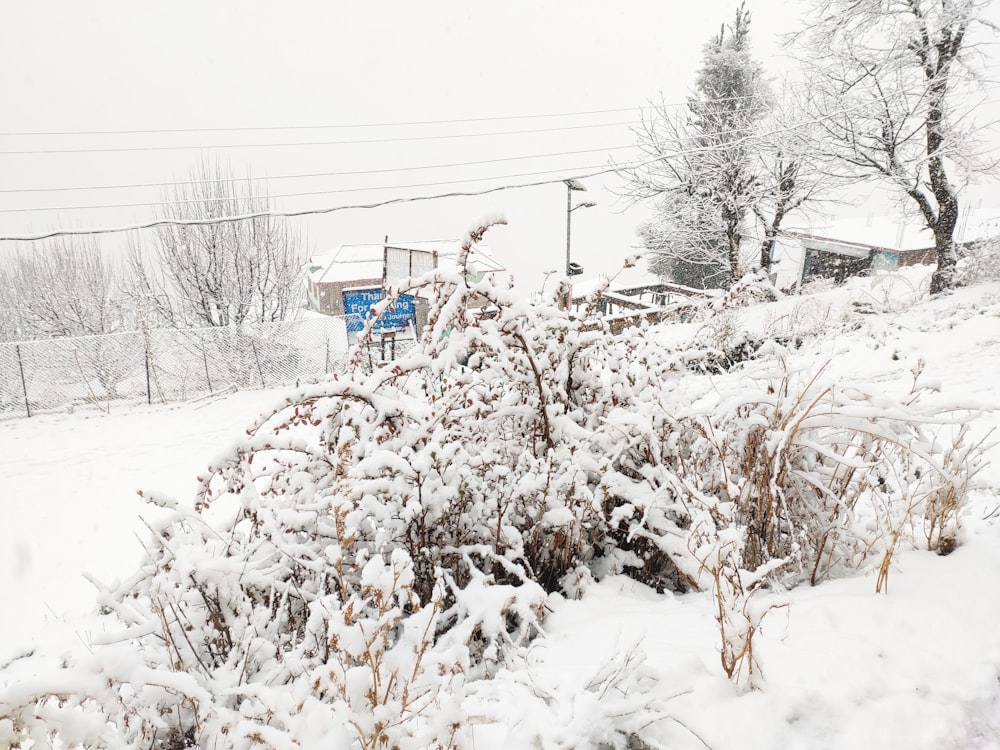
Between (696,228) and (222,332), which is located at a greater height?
(696,228)

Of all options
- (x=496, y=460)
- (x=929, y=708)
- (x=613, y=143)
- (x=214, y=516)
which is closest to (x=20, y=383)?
(x=214, y=516)

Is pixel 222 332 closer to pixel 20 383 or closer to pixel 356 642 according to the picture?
pixel 20 383

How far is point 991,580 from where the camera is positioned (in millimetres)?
1826

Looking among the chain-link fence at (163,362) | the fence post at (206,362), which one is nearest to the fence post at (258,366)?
the chain-link fence at (163,362)

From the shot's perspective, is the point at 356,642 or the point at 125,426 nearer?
the point at 356,642

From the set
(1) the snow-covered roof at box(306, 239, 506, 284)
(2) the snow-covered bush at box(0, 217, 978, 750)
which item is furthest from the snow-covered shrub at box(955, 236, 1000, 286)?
(1) the snow-covered roof at box(306, 239, 506, 284)

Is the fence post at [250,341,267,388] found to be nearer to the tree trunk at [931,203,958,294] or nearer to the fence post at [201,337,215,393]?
the fence post at [201,337,215,393]

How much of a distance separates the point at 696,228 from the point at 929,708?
1693 centimetres

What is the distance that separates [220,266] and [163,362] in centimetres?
321

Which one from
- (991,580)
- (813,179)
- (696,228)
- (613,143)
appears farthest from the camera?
(613,143)

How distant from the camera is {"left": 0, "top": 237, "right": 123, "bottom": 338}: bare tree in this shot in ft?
58.6

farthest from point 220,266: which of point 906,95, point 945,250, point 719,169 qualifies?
point 945,250

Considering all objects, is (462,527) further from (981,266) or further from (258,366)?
(981,266)

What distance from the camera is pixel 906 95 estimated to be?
439 inches
